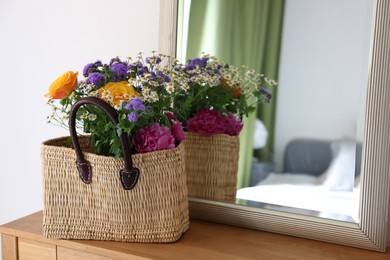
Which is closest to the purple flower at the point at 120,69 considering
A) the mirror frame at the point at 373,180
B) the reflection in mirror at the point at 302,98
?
the reflection in mirror at the point at 302,98

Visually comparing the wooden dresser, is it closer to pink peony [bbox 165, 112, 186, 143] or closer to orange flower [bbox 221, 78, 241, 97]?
pink peony [bbox 165, 112, 186, 143]

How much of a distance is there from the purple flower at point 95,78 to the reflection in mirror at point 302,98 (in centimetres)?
37

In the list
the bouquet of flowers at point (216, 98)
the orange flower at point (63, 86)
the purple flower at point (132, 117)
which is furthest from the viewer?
the bouquet of flowers at point (216, 98)

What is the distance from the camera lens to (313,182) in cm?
125

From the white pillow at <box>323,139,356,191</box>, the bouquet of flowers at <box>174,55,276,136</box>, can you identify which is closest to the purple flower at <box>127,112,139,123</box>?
the bouquet of flowers at <box>174,55,276,136</box>

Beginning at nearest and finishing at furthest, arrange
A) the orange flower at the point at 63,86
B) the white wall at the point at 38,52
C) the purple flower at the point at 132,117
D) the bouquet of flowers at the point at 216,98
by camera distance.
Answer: the purple flower at the point at 132,117, the orange flower at the point at 63,86, the bouquet of flowers at the point at 216,98, the white wall at the point at 38,52

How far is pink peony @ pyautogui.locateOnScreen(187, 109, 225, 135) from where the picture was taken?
4.48ft

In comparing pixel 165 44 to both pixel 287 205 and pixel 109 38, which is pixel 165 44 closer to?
pixel 109 38

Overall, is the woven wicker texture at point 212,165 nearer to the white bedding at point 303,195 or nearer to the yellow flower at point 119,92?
the white bedding at point 303,195

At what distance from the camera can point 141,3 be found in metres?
1.56

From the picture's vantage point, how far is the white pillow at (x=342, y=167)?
1.21m

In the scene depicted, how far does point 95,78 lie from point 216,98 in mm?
372

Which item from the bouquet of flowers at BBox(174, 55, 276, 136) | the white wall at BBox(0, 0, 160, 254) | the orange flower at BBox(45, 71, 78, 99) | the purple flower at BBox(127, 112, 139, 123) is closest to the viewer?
the purple flower at BBox(127, 112, 139, 123)

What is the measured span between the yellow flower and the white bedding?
440 mm
